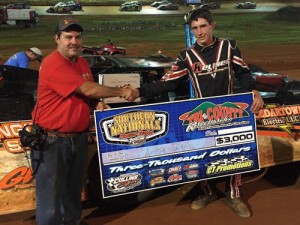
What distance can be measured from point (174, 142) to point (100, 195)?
91cm

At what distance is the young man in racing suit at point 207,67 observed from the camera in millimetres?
3277

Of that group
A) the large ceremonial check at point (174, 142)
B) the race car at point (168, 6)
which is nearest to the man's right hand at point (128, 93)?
the large ceremonial check at point (174, 142)

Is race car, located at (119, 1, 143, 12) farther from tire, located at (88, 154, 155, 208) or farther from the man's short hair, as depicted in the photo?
the man's short hair

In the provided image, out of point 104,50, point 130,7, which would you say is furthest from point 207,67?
point 130,7

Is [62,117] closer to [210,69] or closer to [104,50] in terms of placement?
[210,69]

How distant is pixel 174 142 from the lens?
3197 mm

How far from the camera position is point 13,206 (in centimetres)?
310

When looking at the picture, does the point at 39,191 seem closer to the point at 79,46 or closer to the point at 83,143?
the point at 83,143

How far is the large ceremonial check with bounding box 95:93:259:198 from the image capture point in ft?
9.94

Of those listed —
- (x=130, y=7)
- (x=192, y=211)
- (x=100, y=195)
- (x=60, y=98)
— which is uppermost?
(x=130, y=7)

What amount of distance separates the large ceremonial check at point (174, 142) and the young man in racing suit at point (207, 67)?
0.18 m

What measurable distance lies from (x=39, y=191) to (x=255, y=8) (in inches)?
1590

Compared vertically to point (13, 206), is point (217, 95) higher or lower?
higher

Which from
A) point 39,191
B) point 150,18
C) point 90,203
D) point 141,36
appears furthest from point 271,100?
point 150,18
